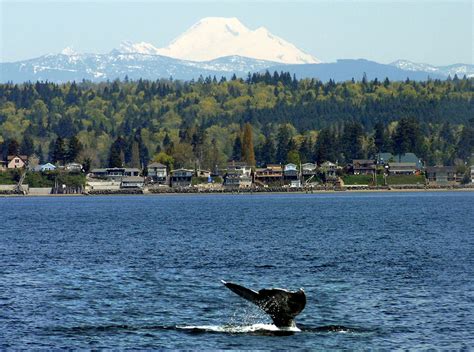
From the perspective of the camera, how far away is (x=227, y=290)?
55969mm

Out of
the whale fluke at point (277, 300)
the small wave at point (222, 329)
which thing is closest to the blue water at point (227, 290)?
the small wave at point (222, 329)

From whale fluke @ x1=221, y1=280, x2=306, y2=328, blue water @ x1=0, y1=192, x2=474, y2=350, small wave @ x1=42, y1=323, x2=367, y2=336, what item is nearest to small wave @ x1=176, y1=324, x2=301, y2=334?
small wave @ x1=42, y1=323, x2=367, y2=336

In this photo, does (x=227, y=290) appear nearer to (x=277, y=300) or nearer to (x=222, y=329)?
(x=222, y=329)

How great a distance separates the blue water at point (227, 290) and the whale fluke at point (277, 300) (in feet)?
3.98

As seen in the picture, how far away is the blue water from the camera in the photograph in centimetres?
4275

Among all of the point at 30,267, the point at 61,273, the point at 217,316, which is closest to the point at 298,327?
the point at 217,316

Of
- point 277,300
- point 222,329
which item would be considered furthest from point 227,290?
point 277,300

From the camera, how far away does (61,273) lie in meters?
65.1

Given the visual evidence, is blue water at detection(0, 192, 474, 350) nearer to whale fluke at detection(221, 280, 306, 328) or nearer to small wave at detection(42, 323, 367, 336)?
small wave at detection(42, 323, 367, 336)

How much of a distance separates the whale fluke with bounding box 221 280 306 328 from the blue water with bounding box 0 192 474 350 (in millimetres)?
1212

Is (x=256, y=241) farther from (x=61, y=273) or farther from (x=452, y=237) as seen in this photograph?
(x=61, y=273)

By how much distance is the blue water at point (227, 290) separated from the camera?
42.8m

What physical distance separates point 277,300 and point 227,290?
16.6 metres

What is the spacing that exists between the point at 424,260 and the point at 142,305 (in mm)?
27816
